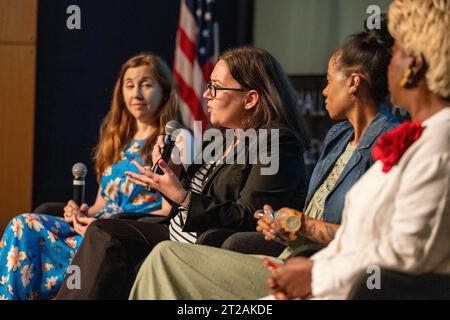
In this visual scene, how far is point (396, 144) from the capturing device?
2.27 m

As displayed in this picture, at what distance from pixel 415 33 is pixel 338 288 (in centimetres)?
66

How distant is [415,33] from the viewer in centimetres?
227

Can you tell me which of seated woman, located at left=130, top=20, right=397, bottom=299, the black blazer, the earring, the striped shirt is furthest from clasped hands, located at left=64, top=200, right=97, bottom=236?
the earring

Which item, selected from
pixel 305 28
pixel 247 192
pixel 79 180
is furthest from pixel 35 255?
pixel 305 28

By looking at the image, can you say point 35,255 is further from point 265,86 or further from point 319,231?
point 319,231

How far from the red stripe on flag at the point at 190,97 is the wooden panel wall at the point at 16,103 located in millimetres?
1087

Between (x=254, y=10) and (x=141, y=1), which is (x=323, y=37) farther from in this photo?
(x=141, y=1)

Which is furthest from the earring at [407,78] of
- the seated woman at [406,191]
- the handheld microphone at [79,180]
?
the handheld microphone at [79,180]

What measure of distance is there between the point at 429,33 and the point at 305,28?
4474 mm

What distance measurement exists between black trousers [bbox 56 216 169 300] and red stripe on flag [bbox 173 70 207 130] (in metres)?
2.81

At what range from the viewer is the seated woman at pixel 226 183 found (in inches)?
133

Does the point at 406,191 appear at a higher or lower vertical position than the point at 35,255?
higher
